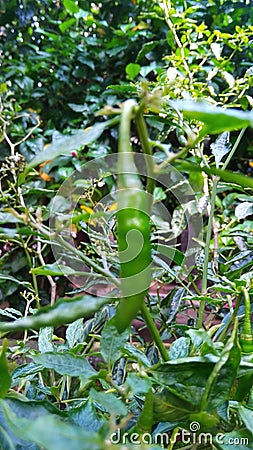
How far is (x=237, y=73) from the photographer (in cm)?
165

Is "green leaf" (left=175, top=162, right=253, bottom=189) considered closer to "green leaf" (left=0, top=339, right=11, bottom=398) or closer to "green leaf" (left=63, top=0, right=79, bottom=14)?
"green leaf" (left=0, top=339, right=11, bottom=398)

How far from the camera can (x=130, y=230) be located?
23 centimetres

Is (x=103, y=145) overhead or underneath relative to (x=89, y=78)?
underneath

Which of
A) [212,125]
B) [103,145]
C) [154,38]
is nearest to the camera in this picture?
[212,125]

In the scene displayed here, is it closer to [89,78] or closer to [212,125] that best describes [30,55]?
[89,78]

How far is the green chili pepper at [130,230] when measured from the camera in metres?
0.22

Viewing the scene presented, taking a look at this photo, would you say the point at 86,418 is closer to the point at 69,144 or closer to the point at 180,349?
the point at 180,349

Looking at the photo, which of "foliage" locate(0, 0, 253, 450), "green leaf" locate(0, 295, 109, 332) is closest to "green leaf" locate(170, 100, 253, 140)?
"foliage" locate(0, 0, 253, 450)

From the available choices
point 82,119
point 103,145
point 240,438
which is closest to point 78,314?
point 240,438

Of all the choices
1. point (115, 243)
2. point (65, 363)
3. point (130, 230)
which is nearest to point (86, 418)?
point (65, 363)

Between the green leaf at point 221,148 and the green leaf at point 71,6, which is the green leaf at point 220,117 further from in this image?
the green leaf at point 71,6

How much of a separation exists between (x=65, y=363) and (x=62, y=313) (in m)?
0.11

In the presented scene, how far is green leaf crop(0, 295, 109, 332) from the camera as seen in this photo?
22 cm

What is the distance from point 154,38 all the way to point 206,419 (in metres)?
1.69
